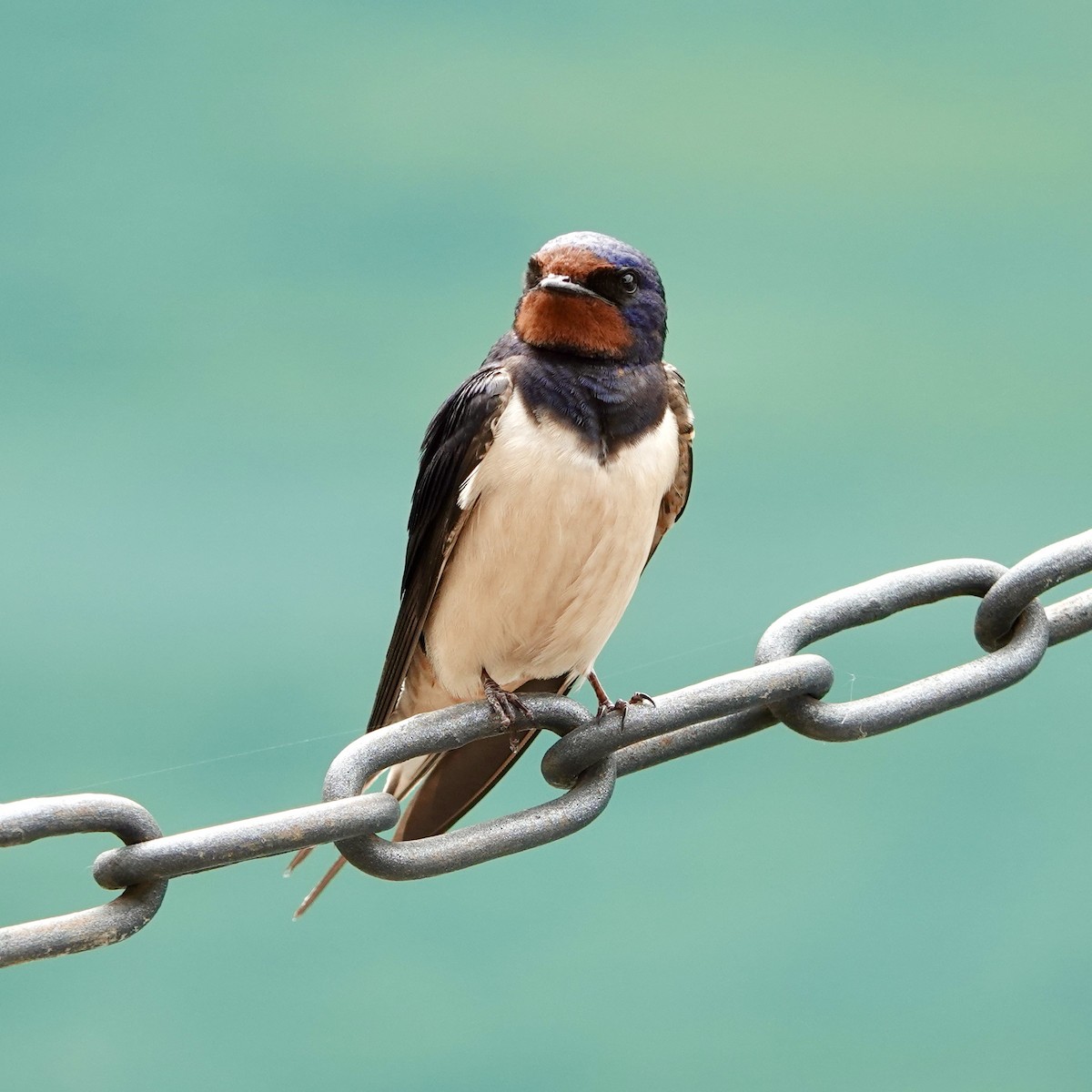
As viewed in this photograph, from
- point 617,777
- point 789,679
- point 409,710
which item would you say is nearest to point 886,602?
point 789,679

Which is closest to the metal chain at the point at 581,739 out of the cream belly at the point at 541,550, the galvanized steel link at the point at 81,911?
the galvanized steel link at the point at 81,911

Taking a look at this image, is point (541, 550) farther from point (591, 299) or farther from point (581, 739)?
point (581, 739)

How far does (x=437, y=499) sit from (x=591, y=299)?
234 millimetres

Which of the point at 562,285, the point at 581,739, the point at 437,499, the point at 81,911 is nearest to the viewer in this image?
the point at 81,911

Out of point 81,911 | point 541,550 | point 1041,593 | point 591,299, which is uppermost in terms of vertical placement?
point 591,299

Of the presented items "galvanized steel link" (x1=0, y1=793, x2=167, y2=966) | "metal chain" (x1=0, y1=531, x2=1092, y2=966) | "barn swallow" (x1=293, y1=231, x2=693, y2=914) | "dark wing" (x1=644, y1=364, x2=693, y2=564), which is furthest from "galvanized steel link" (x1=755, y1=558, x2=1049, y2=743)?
"dark wing" (x1=644, y1=364, x2=693, y2=564)

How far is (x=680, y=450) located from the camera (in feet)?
5.08

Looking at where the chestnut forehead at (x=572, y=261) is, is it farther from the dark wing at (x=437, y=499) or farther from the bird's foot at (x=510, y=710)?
the bird's foot at (x=510, y=710)

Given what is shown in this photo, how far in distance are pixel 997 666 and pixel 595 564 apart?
1.90 ft

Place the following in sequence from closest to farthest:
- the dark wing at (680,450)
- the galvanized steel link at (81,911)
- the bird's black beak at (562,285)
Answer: the galvanized steel link at (81,911) < the bird's black beak at (562,285) < the dark wing at (680,450)

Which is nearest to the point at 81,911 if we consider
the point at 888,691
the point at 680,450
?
the point at 888,691

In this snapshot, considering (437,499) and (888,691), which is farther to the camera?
(437,499)

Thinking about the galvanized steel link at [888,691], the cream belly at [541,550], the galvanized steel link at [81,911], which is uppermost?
the cream belly at [541,550]

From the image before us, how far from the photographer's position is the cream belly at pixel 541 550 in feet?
4.73
